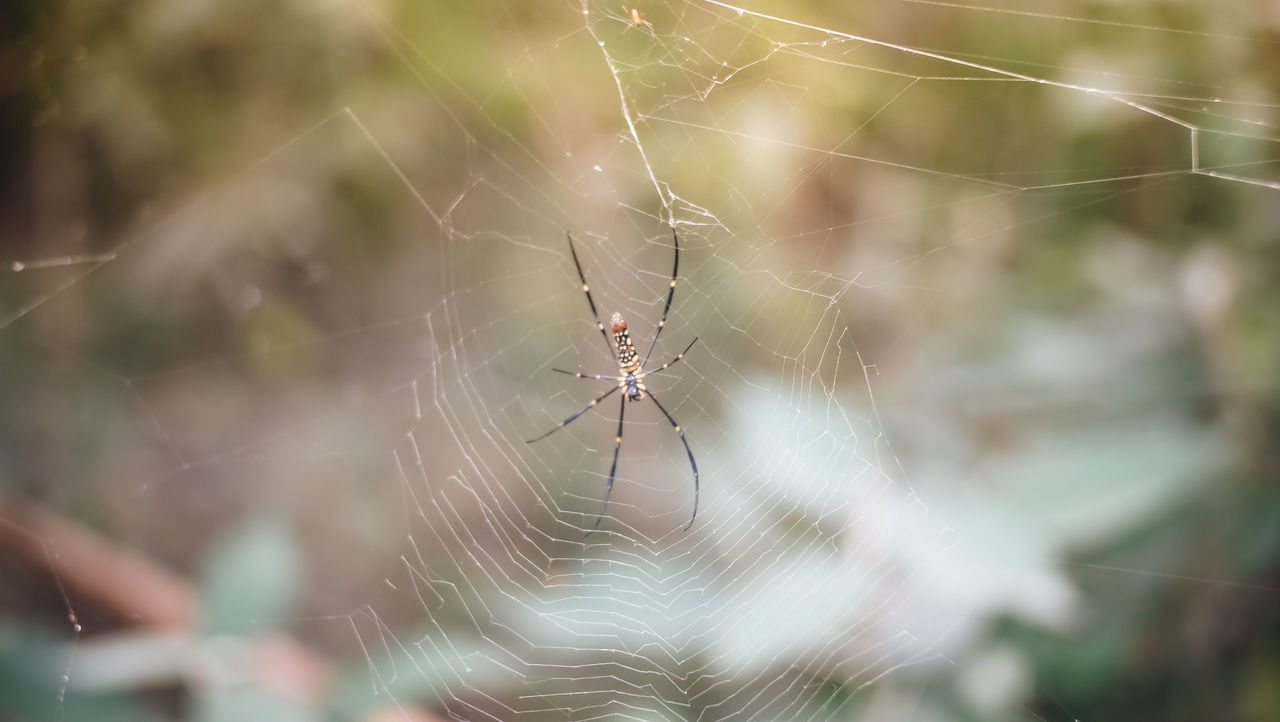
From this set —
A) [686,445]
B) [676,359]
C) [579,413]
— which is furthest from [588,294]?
[686,445]

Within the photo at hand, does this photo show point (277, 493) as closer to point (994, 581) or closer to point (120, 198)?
point (120, 198)

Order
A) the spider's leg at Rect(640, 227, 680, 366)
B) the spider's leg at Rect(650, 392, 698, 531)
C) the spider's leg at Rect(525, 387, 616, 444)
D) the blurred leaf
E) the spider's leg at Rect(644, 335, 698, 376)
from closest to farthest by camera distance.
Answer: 1. the blurred leaf
2. the spider's leg at Rect(650, 392, 698, 531)
3. the spider's leg at Rect(640, 227, 680, 366)
4. the spider's leg at Rect(644, 335, 698, 376)
5. the spider's leg at Rect(525, 387, 616, 444)

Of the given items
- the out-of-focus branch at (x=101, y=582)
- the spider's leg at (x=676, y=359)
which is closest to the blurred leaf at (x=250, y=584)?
the out-of-focus branch at (x=101, y=582)

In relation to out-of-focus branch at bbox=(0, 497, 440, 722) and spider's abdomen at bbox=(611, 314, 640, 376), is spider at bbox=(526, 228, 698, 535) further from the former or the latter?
out-of-focus branch at bbox=(0, 497, 440, 722)

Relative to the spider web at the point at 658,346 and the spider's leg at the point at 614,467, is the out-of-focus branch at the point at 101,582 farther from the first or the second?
the spider's leg at the point at 614,467

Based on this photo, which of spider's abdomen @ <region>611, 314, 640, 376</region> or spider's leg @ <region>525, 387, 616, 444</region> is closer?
spider's abdomen @ <region>611, 314, 640, 376</region>

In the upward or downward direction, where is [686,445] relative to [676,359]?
downward

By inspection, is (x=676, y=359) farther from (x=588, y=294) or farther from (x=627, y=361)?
(x=588, y=294)

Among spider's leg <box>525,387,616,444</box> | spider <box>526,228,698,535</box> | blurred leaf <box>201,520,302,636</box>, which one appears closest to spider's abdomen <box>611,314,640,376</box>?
spider <box>526,228,698,535</box>
